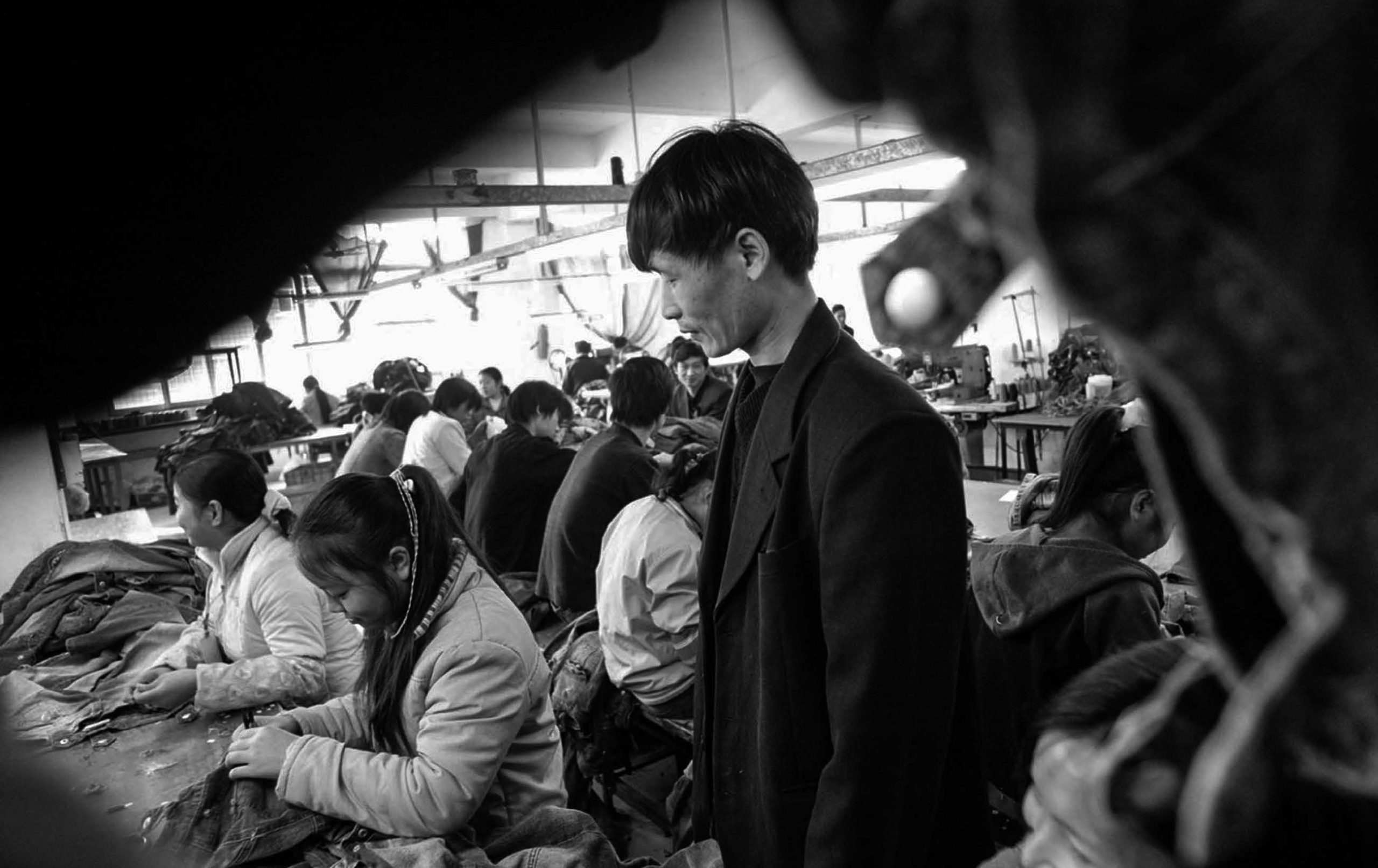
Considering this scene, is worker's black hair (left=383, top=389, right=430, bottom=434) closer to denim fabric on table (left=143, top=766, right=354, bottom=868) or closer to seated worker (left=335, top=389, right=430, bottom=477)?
seated worker (left=335, top=389, right=430, bottom=477)

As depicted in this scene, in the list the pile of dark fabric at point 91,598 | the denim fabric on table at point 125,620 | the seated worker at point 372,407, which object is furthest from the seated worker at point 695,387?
the denim fabric on table at point 125,620

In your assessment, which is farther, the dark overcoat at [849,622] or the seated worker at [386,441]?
the seated worker at [386,441]

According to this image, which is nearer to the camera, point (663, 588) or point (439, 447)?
point (663, 588)

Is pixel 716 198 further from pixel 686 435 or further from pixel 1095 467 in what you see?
pixel 686 435

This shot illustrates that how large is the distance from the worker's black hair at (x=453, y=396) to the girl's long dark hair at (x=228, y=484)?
10.8 ft

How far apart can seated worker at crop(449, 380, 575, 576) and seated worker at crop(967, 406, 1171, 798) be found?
305 centimetres

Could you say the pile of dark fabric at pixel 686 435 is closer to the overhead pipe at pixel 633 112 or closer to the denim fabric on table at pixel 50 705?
the denim fabric on table at pixel 50 705

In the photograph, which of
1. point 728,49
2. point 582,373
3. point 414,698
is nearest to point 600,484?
point 414,698

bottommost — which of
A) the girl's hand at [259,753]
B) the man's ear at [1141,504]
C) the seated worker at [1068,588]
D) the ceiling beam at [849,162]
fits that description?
the girl's hand at [259,753]

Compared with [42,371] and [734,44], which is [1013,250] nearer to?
[734,44]

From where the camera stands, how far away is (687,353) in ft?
19.9

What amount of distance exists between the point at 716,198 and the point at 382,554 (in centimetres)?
124

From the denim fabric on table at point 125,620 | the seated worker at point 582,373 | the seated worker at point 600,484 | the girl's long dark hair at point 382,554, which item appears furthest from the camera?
the seated worker at point 582,373

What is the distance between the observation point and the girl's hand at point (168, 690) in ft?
8.11
